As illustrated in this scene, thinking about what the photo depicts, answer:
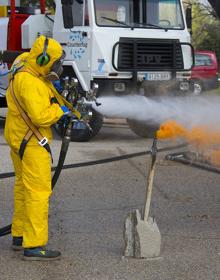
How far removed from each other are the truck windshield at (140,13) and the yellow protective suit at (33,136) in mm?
6203

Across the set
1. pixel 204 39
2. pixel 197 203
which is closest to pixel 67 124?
pixel 197 203

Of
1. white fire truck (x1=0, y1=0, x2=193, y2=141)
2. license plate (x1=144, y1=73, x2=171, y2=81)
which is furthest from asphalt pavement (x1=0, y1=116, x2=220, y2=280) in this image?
license plate (x1=144, y1=73, x2=171, y2=81)

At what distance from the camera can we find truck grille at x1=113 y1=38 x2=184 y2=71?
35.2 feet

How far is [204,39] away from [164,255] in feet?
125

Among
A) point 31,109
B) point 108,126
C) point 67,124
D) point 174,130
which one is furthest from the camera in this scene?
point 108,126

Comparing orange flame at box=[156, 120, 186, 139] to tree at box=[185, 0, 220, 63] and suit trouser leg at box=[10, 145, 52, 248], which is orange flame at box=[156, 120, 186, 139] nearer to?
suit trouser leg at box=[10, 145, 52, 248]

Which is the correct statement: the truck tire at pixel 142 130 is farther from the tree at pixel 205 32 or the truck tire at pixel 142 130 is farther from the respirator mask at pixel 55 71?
the tree at pixel 205 32

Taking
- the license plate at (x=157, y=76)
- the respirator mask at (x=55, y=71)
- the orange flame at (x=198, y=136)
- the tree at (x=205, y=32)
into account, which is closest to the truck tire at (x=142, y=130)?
the license plate at (x=157, y=76)

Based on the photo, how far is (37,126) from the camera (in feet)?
15.0

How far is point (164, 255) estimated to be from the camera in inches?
192

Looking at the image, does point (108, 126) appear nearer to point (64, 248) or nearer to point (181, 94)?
point (181, 94)

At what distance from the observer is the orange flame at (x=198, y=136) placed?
534 centimetres

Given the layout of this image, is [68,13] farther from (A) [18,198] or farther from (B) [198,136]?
(A) [18,198]

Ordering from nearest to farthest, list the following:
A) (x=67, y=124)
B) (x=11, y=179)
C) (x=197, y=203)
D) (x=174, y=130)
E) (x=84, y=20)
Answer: (x=67, y=124)
(x=174, y=130)
(x=197, y=203)
(x=11, y=179)
(x=84, y=20)
